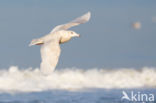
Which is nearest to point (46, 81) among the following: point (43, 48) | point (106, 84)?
point (106, 84)

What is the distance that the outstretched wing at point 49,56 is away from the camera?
32.8ft

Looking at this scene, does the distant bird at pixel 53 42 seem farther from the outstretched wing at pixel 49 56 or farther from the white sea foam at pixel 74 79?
the white sea foam at pixel 74 79

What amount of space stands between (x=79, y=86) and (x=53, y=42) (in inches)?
533

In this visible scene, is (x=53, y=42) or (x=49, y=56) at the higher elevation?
(x=53, y=42)

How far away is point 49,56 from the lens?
10602mm

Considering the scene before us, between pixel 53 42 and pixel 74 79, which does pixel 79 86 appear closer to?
pixel 74 79

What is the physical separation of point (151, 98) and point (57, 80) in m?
6.71

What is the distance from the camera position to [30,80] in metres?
24.4

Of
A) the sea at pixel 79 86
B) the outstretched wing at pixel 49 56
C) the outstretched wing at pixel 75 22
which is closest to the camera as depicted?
the outstretched wing at pixel 49 56

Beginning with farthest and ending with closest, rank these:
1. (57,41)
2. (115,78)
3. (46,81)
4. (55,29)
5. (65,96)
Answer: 1. (115,78)
2. (46,81)
3. (65,96)
4. (55,29)
5. (57,41)

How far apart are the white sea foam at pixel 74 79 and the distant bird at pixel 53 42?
9.91m

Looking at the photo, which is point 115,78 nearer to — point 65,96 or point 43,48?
point 65,96

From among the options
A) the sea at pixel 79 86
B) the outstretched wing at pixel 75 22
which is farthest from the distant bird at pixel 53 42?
the sea at pixel 79 86

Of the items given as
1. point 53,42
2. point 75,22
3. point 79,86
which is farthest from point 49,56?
point 79,86
